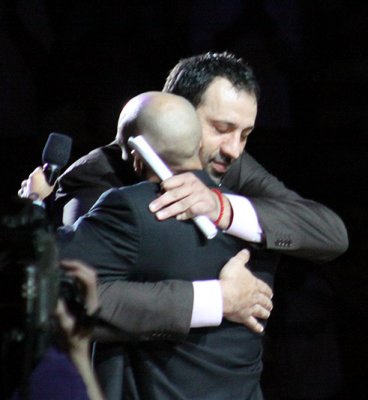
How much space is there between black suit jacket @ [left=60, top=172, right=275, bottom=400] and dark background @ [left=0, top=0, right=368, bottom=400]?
4.93 feet

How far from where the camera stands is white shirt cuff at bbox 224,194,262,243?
2029 millimetres

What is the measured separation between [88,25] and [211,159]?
1.42 meters

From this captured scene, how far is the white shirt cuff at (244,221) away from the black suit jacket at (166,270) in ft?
0.08

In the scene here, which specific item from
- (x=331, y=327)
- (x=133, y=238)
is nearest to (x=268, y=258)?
(x=133, y=238)

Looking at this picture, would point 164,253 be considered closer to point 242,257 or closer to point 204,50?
point 242,257

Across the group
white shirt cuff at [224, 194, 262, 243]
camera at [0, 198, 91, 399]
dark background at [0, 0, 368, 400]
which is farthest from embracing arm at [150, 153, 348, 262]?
dark background at [0, 0, 368, 400]

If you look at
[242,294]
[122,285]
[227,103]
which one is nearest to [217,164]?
[227,103]

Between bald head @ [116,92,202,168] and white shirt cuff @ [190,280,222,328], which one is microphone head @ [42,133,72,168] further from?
white shirt cuff @ [190,280,222,328]

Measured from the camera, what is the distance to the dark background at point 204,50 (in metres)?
3.54

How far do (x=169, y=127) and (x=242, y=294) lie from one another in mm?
371

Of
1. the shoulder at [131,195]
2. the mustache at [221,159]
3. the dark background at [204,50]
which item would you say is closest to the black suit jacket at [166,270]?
the shoulder at [131,195]

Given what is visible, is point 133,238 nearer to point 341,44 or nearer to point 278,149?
point 278,149

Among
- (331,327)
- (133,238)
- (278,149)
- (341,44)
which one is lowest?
(331,327)

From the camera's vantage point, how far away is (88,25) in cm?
357
